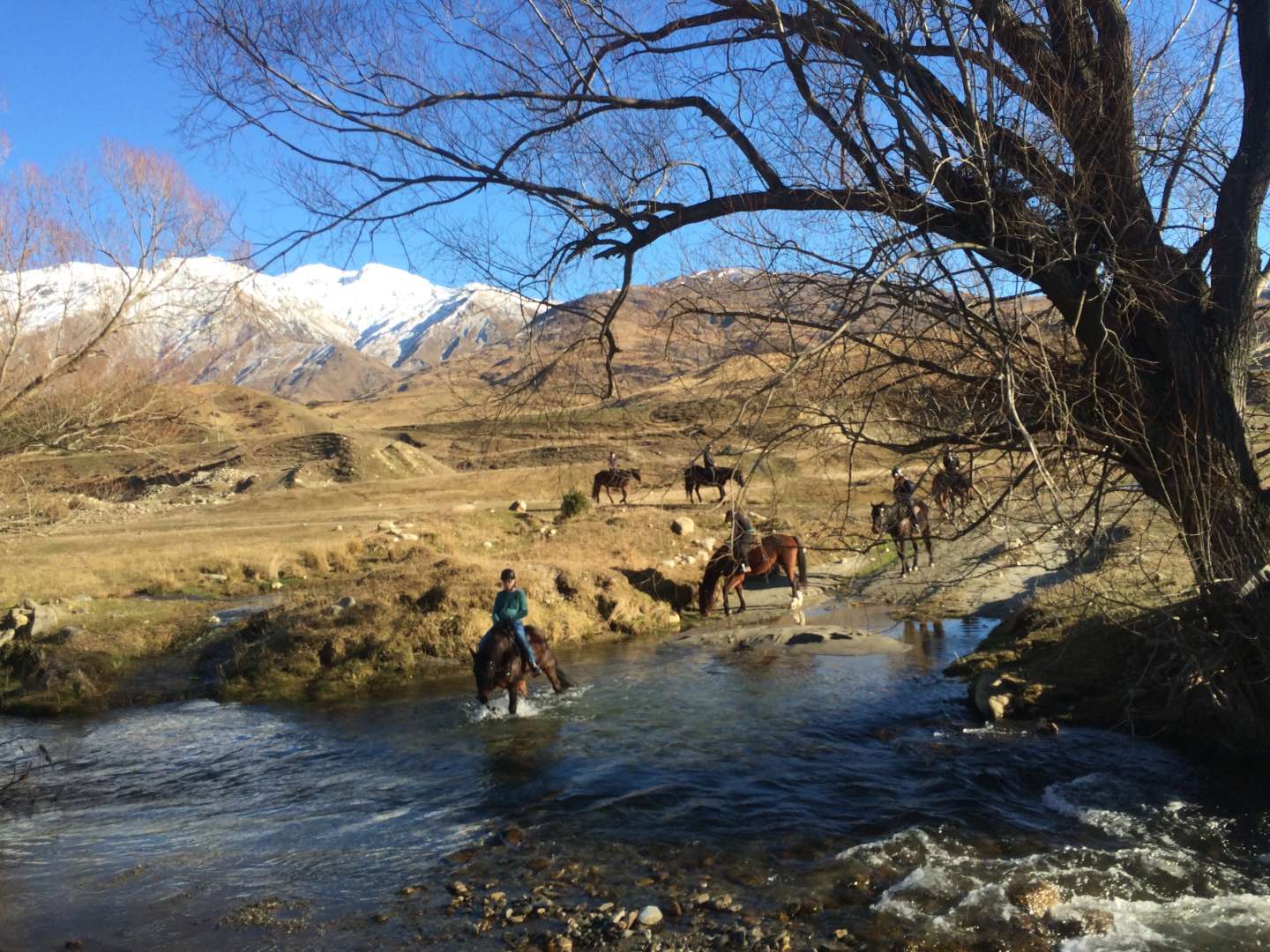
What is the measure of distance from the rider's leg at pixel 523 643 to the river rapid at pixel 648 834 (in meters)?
0.67

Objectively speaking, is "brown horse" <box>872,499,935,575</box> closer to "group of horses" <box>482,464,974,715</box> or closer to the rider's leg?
"group of horses" <box>482,464,974,715</box>

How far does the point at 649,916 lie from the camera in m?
6.18

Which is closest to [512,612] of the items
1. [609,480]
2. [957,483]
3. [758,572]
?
[957,483]

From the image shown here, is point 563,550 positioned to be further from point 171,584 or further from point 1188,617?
point 1188,617

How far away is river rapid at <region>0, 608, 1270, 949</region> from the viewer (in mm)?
6176

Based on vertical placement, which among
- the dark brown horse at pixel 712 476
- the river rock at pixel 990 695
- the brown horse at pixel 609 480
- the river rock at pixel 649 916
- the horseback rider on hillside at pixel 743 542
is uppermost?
the brown horse at pixel 609 480

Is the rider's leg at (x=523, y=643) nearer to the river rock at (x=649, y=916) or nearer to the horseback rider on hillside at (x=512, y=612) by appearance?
the horseback rider on hillside at (x=512, y=612)

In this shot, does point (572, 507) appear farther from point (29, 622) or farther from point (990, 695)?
point (990, 695)

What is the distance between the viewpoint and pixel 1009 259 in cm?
681

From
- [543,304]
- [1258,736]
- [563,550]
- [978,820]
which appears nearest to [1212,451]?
[1258,736]

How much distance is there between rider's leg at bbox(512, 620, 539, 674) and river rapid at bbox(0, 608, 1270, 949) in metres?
0.67

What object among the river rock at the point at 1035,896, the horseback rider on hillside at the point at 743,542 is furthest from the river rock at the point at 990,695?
the river rock at the point at 1035,896

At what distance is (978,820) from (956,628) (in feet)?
30.5

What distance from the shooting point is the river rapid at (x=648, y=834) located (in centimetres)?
618
